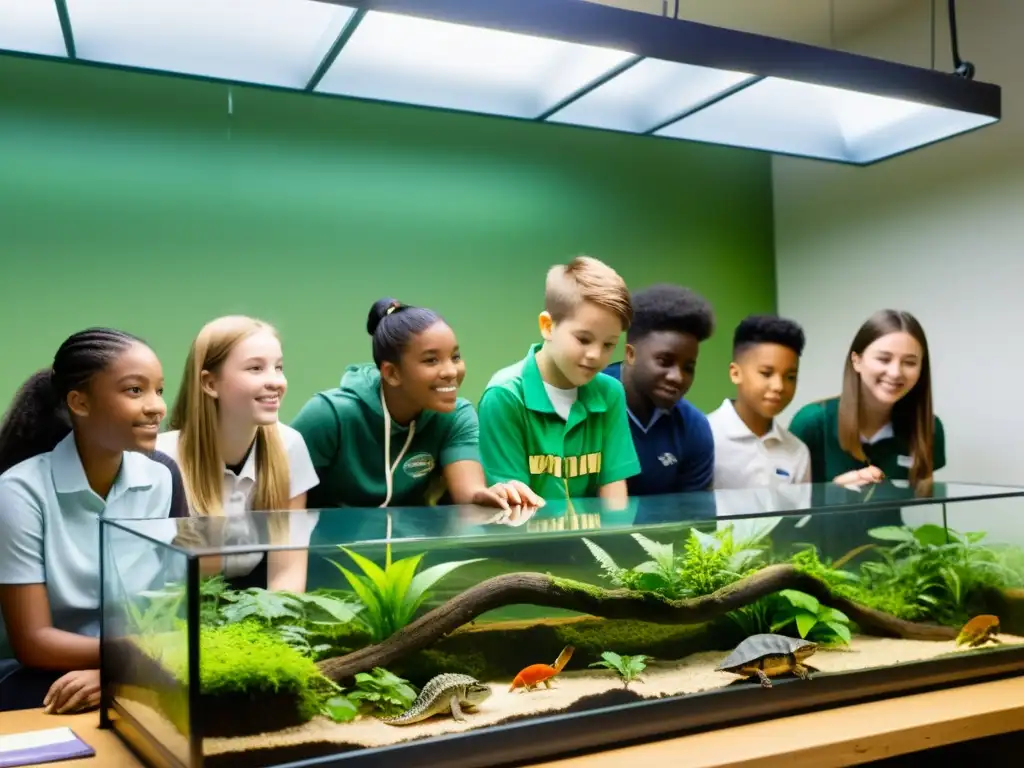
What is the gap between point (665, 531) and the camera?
1673 millimetres

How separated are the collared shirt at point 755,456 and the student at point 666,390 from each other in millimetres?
163

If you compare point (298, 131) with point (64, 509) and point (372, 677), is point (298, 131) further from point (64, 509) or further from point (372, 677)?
point (372, 677)

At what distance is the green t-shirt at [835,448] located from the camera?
120 inches

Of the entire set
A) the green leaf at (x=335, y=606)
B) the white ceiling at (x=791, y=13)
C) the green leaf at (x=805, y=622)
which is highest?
the white ceiling at (x=791, y=13)

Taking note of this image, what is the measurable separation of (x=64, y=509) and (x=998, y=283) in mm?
3465

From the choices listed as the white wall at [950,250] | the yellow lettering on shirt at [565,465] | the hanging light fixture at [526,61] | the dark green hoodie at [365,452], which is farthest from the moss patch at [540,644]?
the white wall at [950,250]

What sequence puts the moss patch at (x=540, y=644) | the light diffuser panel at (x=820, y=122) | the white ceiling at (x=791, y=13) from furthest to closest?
the white ceiling at (x=791, y=13) → the light diffuser panel at (x=820, y=122) → the moss patch at (x=540, y=644)

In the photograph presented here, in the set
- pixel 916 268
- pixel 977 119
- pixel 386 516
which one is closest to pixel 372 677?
pixel 386 516

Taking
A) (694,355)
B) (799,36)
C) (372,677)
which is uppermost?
(799,36)

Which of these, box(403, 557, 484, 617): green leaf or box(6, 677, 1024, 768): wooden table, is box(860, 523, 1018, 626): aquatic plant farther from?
box(403, 557, 484, 617): green leaf

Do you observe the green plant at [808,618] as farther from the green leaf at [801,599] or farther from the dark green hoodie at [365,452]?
the dark green hoodie at [365,452]

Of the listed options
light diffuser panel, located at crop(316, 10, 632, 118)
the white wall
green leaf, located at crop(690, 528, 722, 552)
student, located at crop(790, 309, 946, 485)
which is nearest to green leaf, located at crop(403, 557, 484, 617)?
green leaf, located at crop(690, 528, 722, 552)

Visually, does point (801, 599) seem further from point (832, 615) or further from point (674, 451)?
point (674, 451)

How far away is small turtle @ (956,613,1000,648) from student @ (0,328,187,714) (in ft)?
5.81
